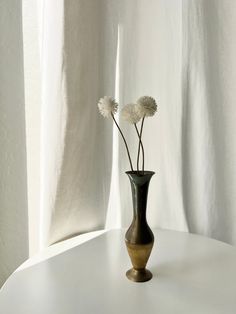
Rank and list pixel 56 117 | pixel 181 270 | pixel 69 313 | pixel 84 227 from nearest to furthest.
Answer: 1. pixel 69 313
2. pixel 181 270
3. pixel 56 117
4. pixel 84 227

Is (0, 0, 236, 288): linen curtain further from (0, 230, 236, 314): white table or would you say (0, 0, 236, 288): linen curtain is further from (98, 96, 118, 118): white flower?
(98, 96, 118, 118): white flower

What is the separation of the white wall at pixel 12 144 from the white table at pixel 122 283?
23 cm

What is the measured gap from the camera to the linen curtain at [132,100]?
0.91 m

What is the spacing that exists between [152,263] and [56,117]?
0.50 meters

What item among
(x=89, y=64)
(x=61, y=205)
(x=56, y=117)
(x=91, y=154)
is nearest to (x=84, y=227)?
(x=61, y=205)

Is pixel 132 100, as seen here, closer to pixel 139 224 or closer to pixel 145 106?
pixel 145 106

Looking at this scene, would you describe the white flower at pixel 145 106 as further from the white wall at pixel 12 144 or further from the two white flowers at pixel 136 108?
the white wall at pixel 12 144

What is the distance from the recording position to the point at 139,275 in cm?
69

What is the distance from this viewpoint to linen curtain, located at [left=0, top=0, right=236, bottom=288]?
907 mm

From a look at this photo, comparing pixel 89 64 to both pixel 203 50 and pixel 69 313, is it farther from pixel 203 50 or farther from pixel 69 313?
pixel 69 313

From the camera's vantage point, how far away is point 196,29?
0.93m

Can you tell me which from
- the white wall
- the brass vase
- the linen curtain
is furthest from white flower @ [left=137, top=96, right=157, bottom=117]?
the white wall

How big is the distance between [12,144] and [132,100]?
0.42 m

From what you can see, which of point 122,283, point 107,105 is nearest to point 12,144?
point 107,105
